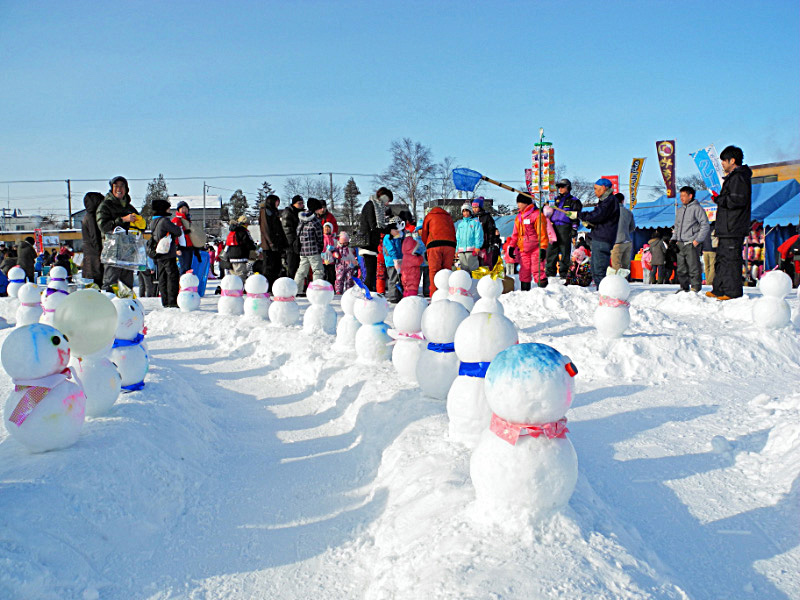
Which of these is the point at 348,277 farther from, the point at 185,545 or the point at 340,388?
the point at 185,545

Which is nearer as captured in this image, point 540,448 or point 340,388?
point 540,448

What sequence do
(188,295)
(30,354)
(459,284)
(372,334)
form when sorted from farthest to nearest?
(188,295) → (459,284) → (372,334) → (30,354)

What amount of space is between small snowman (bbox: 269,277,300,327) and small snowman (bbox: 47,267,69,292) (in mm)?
2812

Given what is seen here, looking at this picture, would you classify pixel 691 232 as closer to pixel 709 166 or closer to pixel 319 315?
pixel 319 315

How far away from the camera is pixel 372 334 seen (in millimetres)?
4984

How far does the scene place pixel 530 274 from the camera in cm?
976

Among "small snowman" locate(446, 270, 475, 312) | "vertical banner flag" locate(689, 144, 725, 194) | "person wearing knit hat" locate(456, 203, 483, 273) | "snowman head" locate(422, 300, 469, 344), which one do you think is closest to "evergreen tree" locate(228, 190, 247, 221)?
"vertical banner flag" locate(689, 144, 725, 194)

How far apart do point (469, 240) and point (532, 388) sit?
7.84 metres

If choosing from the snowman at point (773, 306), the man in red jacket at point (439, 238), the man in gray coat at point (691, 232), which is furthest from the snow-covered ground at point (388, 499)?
the man in gray coat at point (691, 232)

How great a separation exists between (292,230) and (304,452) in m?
6.75

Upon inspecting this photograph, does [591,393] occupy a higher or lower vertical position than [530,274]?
lower

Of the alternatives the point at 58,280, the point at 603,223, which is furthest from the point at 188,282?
the point at 603,223

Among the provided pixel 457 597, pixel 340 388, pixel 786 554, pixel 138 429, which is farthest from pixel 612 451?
pixel 138 429

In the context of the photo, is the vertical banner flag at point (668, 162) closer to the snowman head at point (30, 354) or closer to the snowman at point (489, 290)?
the snowman at point (489, 290)
